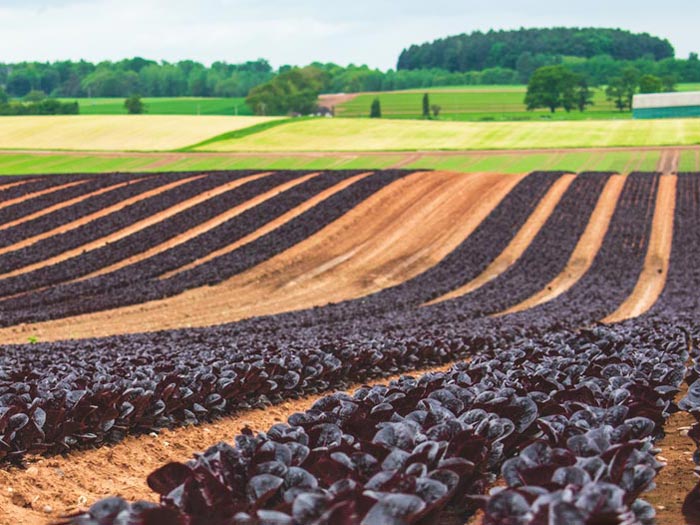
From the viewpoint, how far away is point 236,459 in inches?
229

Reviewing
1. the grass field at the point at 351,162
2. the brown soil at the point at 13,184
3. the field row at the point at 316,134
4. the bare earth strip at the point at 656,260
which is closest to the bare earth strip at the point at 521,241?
the bare earth strip at the point at 656,260

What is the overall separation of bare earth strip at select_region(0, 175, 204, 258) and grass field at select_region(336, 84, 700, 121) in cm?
8768

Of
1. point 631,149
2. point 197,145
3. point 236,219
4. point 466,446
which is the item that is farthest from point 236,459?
point 197,145

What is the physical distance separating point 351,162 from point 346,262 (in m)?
40.8

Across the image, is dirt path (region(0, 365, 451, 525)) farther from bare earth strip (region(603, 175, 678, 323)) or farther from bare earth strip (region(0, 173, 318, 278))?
bare earth strip (region(0, 173, 318, 278))

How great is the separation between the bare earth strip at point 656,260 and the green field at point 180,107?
11130cm

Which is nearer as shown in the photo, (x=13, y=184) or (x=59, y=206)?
(x=59, y=206)

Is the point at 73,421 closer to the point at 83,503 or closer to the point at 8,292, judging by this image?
the point at 83,503

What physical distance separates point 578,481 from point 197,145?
99454mm

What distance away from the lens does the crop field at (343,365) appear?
5.20 m

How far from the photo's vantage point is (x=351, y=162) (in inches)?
3447

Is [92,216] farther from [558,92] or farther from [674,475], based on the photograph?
[558,92]

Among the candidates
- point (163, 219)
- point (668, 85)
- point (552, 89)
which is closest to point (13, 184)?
point (163, 219)

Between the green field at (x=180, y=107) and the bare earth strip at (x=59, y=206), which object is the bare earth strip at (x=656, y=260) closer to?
the bare earth strip at (x=59, y=206)
